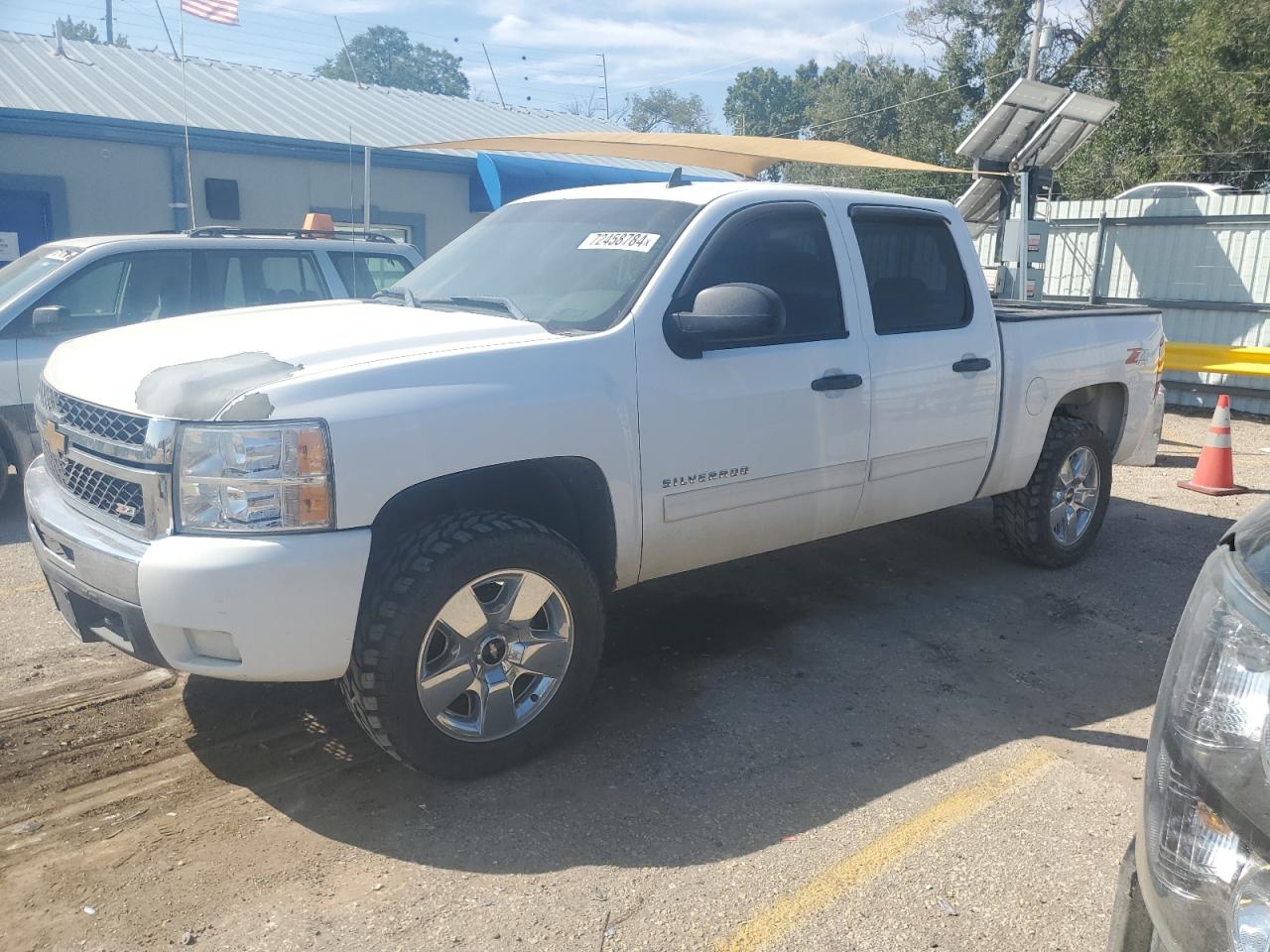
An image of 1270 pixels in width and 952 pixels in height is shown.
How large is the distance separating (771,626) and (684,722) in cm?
113

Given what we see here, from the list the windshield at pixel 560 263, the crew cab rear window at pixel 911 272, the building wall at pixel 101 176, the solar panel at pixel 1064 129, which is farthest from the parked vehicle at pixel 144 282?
the solar panel at pixel 1064 129

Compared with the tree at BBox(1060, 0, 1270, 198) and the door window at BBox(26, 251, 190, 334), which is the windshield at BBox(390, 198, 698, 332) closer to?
the door window at BBox(26, 251, 190, 334)

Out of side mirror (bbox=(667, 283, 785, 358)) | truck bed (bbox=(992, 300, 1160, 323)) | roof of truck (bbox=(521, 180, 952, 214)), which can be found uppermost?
roof of truck (bbox=(521, 180, 952, 214))

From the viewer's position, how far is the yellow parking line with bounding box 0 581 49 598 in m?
5.25

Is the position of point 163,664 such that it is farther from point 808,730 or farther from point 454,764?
point 808,730

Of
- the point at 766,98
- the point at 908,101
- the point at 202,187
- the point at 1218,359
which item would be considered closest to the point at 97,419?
the point at 1218,359

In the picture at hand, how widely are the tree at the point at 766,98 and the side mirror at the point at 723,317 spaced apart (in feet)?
236

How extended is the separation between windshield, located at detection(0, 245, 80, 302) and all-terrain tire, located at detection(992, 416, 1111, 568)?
600cm

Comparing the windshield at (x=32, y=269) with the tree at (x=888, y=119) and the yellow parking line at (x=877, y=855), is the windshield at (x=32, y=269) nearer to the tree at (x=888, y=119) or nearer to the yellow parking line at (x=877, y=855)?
the yellow parking line at (x=877, y=855)

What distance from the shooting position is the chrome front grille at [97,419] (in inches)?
125

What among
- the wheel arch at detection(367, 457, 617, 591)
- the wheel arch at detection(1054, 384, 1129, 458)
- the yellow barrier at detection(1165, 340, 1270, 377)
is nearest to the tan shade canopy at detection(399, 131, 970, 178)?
the yellow barrier at detection(1165, 340, 1270, 377)

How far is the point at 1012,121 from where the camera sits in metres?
13.6

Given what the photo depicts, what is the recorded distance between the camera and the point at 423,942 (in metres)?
2.69

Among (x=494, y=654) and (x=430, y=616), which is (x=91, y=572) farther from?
(x=494, y=654)
